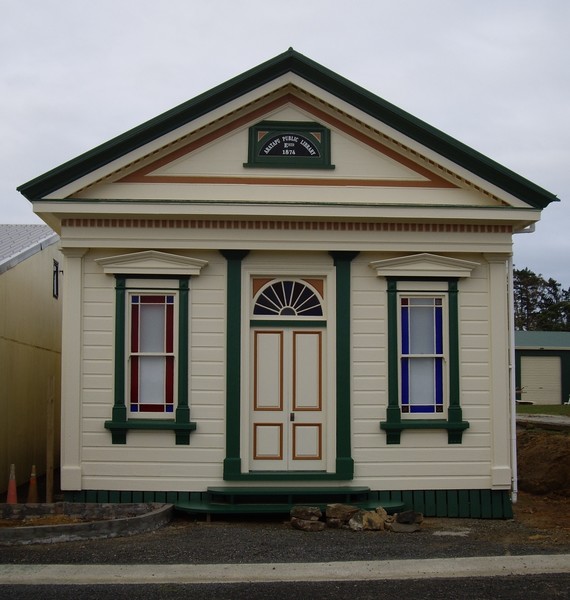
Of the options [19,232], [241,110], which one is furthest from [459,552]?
[19,232]

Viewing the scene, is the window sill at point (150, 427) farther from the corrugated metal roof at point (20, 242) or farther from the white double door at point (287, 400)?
the corrugated metal roof at point (20, 242)

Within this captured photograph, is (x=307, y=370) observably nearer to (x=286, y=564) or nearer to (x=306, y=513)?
(x=306, y=513)

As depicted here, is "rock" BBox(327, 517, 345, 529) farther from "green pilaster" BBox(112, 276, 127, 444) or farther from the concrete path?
"green pilaster" BBox(112, 276, 127, 444)

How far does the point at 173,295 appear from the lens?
39.2 ft

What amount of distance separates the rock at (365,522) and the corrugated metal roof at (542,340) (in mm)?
30976

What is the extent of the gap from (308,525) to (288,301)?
121 inches

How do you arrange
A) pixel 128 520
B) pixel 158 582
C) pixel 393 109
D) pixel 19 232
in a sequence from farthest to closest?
pixel 19 232 < pixel 393 109 < pixel 128 520 < pixel 158 582

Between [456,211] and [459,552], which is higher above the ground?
[456,211]

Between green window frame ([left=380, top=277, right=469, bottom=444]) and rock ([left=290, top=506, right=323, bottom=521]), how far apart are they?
5.13ft

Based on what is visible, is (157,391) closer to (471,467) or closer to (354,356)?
(354,356)

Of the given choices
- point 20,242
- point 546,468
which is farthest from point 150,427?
point 546,468

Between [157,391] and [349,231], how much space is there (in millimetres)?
3387

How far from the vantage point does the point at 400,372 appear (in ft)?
39.6

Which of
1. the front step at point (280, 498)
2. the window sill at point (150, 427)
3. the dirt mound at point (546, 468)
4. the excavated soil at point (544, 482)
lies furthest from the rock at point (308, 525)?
the dirt mound at point (546, 468)
